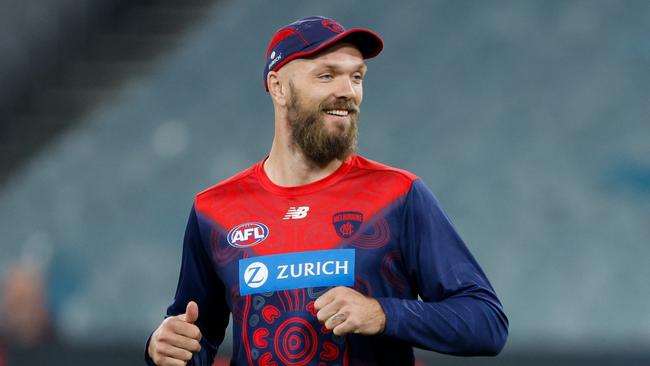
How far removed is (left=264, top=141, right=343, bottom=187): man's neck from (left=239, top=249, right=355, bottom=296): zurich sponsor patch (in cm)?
26

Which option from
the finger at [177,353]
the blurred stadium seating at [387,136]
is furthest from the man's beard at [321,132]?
the blurred stadium seating at [387,136]

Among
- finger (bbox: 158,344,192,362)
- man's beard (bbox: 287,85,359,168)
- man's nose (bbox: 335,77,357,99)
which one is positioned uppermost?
man's nose (bbox: 335,77,357,99)

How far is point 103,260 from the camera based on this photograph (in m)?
9.05

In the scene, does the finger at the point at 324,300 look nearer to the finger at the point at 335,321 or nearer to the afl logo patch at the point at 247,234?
the finger at the point at 335,321

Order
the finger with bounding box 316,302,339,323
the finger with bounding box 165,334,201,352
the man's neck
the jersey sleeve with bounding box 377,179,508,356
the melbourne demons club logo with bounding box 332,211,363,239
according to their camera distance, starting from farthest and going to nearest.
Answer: the man's neck, the melbourne demons club logo with bounding box 332,211,363,239, the finger with bounding box 165,334,201,352, the jersey sleeve with bounding box 377,179,508,356, the finger with bounding box 316,302,339,323

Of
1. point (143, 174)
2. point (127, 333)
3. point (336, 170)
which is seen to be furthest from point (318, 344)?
point (143, 174)

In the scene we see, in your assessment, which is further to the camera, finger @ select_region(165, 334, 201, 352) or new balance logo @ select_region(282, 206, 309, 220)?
new balance logo @ select_region(282, 206, 309, 220)

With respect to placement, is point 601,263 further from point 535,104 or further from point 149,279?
point 149,279

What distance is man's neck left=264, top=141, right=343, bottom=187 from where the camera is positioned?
3.34 m

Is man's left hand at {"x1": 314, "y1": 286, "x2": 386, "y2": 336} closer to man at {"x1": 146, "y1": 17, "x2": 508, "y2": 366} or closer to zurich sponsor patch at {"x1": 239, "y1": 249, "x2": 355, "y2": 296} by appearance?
man at {"x1": 146, "y1": 17, "x2": 508, "y2": 366}

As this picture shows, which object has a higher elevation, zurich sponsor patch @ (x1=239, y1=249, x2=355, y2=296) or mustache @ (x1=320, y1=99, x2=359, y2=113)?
mustache @ (x1=320, y1=99, x2=359, y2=113)

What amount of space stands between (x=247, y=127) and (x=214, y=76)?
0.50m

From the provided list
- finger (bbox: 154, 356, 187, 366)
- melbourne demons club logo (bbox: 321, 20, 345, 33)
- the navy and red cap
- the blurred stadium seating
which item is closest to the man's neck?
the navy and red cap

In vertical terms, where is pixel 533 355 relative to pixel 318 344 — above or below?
above
